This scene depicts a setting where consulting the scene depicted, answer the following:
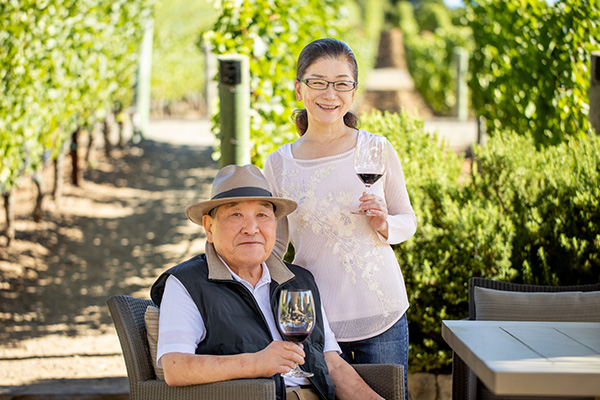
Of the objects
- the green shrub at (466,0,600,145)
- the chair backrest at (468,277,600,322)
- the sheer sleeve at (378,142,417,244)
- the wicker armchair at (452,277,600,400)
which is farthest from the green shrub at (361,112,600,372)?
the sheer sleeve at (378,142,417,244)

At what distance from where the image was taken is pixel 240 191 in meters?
2.65

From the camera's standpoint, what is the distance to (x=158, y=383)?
8.09 ft

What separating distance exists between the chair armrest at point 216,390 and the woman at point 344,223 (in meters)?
0.47

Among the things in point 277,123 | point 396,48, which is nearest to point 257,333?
point 277,123

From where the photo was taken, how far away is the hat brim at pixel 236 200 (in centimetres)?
262

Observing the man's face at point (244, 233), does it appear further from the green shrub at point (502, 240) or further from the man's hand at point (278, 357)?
the green shrub at point (502, 240)

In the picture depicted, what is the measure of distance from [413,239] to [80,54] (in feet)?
18.1

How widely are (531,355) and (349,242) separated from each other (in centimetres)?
78

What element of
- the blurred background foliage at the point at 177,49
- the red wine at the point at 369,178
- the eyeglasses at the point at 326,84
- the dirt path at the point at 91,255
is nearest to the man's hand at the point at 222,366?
the red wine at the point at 369,178

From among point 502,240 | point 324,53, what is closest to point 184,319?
point 324,53

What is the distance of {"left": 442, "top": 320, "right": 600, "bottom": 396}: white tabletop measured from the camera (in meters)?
2.00

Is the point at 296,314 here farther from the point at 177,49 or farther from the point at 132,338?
the point at 177,49

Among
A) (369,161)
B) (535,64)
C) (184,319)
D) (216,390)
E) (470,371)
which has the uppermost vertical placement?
(535,64)

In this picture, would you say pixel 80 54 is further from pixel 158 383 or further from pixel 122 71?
pixel 158 383
